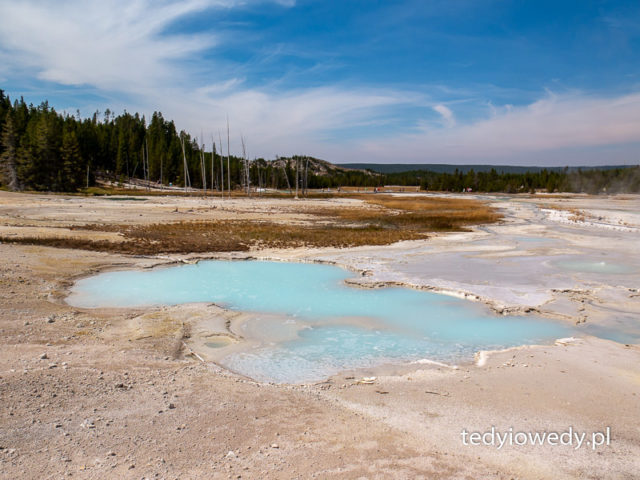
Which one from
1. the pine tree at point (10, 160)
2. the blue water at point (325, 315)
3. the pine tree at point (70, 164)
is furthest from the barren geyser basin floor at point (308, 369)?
the pine tree at point (70, 164)

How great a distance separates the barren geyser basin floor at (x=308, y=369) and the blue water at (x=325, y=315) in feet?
0.21

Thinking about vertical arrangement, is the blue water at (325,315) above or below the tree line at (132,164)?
below

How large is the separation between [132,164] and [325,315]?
10325 cm

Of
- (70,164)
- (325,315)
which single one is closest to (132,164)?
(70,164)

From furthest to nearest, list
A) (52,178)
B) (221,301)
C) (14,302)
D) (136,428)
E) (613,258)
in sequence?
(52,178) < (613,258) < (221,301) < (14,302) < (136,428)

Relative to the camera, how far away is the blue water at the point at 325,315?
27.8ft

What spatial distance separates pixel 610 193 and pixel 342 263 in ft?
536

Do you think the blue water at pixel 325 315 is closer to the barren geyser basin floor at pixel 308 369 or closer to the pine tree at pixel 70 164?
the barren geyser basin floor at pixel 308 369

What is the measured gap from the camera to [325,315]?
1153cm

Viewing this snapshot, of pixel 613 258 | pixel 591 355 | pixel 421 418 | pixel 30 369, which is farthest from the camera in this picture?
pixel 613 258

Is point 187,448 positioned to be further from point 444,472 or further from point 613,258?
point 613,258

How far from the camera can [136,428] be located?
17.4 feet

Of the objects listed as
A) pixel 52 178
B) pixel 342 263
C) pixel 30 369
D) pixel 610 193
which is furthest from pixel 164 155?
pixel 610 193

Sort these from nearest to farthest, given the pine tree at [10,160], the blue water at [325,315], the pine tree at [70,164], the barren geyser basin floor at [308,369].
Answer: the barren geyser basin floor at [308,369] → the blue water at [325,315] → the pine tree at [10,160] → the pine tree at [70,164]
